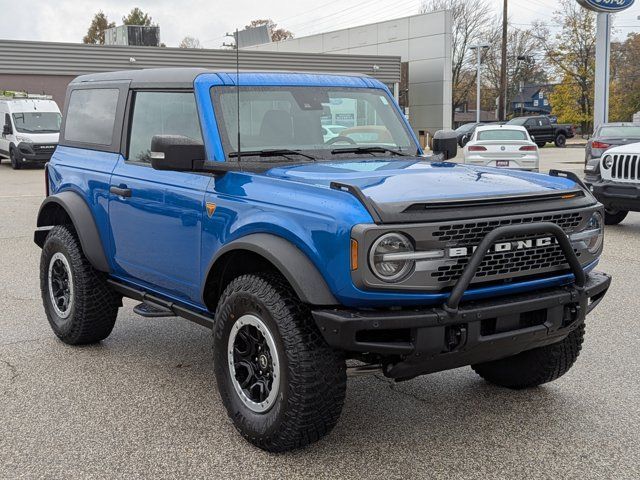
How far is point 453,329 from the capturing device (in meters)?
3.47

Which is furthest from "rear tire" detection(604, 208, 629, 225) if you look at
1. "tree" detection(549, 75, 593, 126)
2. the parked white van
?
"tree" detection(549, 75, 593, 126)

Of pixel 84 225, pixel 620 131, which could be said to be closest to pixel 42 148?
pixel 620 131

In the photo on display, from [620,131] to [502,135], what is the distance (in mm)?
3486

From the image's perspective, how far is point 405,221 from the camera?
11.1 feet

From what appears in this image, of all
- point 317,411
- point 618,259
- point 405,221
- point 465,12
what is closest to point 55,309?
point 317,411

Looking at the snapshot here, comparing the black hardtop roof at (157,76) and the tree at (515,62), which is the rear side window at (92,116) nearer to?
the black hardtop roof at (157,76)

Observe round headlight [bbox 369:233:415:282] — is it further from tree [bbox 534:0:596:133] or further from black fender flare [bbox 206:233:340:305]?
tree [bbox 534:0:596:133]

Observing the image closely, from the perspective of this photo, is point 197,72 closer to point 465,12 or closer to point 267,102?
point 267,102

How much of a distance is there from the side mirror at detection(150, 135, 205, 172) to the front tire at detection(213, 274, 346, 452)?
0.71 metres

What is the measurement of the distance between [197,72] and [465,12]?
69.7 m

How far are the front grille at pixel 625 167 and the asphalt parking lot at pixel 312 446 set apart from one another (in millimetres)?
5468

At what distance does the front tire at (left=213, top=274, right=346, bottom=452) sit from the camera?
11.7 ft

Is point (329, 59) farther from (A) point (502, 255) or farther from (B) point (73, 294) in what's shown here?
(A) point (502, 255)

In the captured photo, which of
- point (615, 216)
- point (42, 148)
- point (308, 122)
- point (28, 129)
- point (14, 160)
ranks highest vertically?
point (28, 129)
